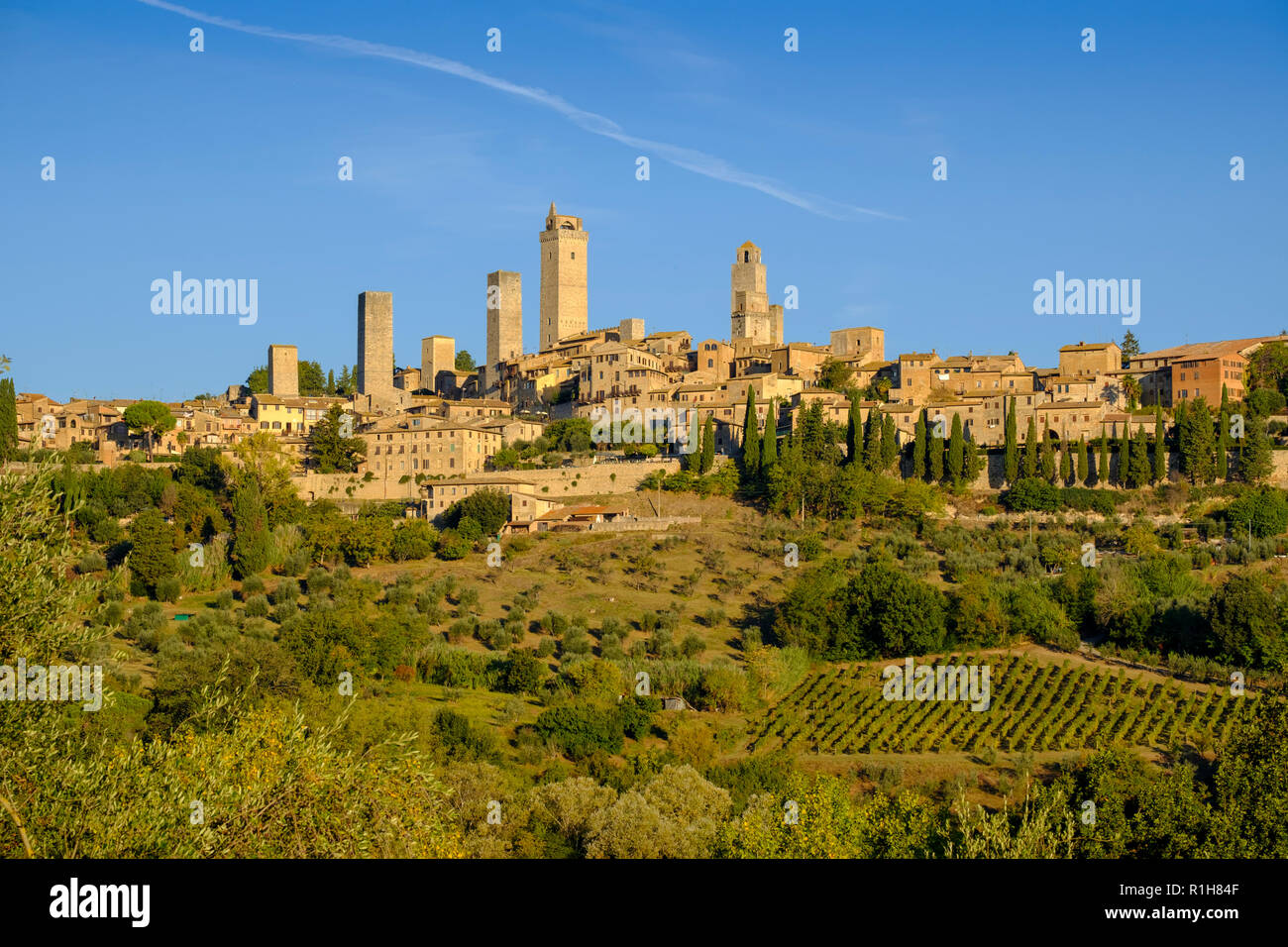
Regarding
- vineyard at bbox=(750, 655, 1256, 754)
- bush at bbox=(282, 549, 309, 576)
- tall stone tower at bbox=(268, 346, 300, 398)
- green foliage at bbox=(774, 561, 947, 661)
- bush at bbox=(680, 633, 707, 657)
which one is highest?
tall stone tower at bbox=(268, 346, 300, 398)

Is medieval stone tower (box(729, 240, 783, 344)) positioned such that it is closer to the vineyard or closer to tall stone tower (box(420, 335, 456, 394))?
tall stone tower (box(420, 335, 456, 394))

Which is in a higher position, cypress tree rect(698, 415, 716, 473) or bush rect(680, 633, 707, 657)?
cypress tree rect(698, 415, 716, 473)

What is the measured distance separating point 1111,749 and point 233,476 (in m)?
41.6

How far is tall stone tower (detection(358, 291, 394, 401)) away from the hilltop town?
3.9 inches

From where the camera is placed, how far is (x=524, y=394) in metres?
82.8

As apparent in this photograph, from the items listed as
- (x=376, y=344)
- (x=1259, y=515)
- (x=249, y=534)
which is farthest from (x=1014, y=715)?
(x=376, y=344)

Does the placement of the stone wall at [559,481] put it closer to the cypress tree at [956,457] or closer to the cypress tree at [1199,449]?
the cypress tree at [956,457]

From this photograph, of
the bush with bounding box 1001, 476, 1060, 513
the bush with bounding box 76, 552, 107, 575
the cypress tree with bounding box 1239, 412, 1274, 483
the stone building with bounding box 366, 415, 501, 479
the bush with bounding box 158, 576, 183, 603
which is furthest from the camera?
the stone building with bounding box 366, 415, 501, 479

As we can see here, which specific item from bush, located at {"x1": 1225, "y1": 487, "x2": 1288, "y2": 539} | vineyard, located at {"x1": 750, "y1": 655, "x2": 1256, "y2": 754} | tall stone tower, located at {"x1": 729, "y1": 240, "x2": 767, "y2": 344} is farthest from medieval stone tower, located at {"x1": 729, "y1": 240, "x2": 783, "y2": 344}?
vineyard, located at {"x1": 750, "y1": 655, "x2": 1256, "y2": 754}

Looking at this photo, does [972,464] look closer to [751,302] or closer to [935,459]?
[935,459]

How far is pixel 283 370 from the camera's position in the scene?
89875 mm

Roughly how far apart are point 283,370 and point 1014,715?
209 ft

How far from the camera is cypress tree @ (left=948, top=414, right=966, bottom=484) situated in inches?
2330
